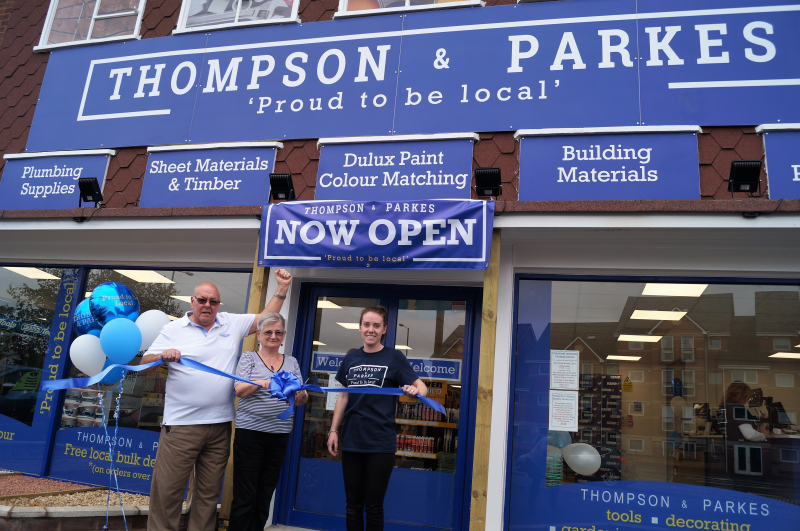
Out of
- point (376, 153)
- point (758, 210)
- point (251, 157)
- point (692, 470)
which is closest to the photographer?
point (758, 210)

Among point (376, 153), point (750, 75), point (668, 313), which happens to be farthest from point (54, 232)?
point (750, 75)

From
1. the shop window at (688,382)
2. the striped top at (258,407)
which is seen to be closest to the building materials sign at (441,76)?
the shop window at (688,382)

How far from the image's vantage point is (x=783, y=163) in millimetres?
4328

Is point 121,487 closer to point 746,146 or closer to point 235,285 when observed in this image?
point 235,285

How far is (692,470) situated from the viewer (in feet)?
14.0

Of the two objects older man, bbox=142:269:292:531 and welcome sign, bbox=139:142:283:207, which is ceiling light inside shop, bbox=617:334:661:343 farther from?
welcome sign, bbox=139:142:283:207

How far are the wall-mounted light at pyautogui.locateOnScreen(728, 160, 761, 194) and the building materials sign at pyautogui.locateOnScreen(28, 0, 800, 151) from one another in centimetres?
52

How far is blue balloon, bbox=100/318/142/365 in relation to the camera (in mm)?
3877

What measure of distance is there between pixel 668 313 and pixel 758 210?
3.68 ft

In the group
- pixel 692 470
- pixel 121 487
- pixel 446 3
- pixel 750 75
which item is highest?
pixel 446 3

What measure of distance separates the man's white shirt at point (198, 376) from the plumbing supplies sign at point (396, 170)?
1836 mm

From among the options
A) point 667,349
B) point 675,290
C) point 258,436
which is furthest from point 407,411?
point 675,290

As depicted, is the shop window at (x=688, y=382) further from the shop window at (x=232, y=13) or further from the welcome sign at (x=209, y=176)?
the shop window at (x=232, y=13)

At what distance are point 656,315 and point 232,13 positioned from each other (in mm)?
5433
